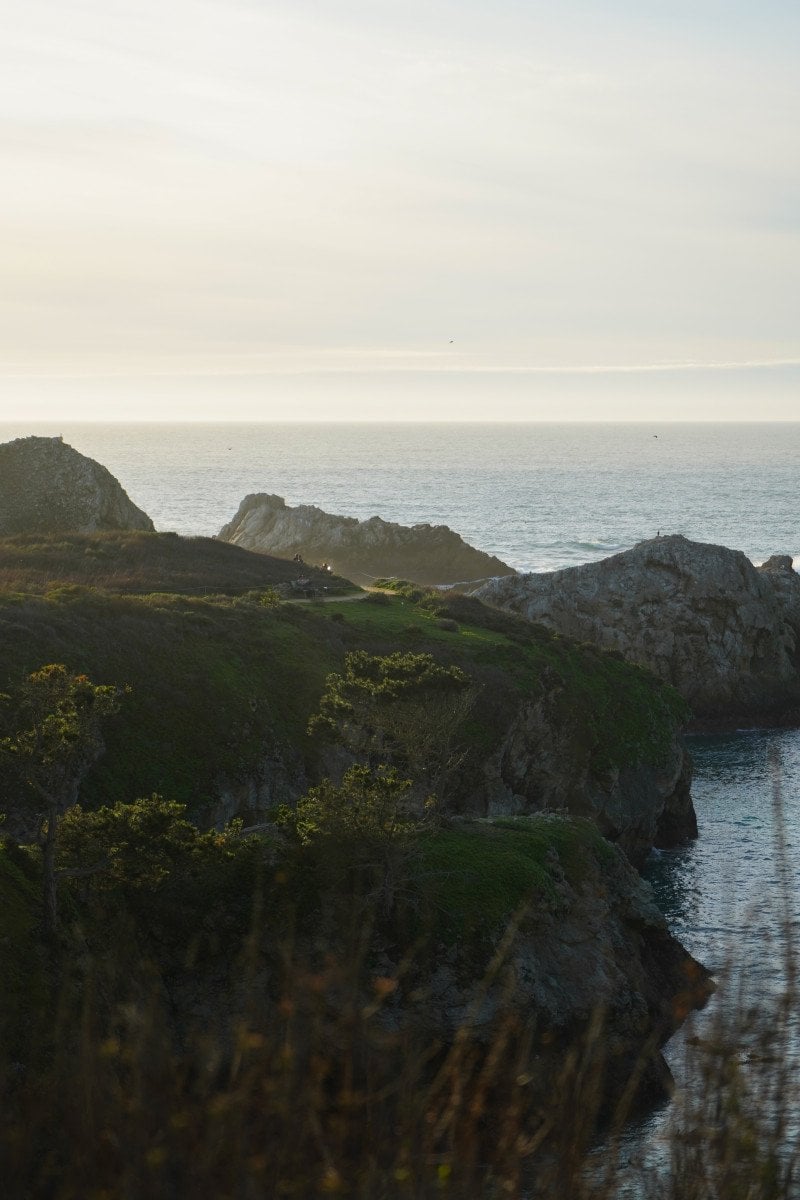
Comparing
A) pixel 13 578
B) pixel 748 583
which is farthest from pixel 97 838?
pixel 748 583

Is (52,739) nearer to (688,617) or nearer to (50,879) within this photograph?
(50,879)

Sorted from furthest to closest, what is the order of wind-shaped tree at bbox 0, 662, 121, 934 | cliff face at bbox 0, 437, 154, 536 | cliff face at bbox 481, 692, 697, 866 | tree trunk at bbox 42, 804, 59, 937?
cliff face at bbox 0, 437, 154, 536 → cliff face at bbox 481, 692, 697, 866 → wind-shaped tree at bbox 0, 662, 121, 934 → tree trunk at bbox 42, 804, 59, 937

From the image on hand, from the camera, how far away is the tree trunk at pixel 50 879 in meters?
25.2

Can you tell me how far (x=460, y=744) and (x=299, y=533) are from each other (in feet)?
275

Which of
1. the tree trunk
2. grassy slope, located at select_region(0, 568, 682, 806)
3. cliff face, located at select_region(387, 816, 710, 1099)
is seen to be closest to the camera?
the tree trunk

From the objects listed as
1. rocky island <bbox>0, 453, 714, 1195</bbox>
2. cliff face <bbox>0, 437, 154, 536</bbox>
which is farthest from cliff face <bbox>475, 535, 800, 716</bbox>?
cliff face <bbox>0, 437, 154, 536</bbox>

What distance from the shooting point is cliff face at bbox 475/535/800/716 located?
2963 inches

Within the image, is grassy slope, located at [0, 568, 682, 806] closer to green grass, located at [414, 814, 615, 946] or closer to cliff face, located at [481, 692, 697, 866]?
cliff face, located at [481, 692, 697, 866]

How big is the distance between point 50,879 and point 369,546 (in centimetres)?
10299

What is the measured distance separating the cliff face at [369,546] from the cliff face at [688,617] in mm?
44686

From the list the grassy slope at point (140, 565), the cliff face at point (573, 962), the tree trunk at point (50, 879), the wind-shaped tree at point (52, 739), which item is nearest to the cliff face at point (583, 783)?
the cliff face at point (573, 962)

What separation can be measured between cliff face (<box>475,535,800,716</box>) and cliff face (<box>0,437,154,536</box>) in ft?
90.5

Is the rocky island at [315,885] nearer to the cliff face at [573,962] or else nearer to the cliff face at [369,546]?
the cliff face at [573,962]

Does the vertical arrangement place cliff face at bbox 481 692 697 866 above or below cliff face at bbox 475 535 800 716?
below
